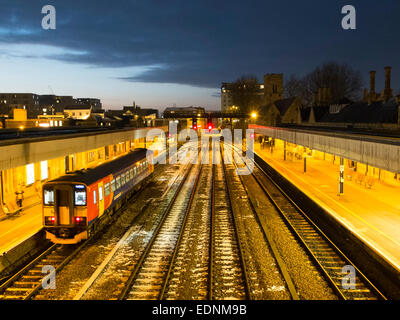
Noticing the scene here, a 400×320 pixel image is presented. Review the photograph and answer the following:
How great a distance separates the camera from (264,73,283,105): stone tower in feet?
321

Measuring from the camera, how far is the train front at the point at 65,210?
13234 mm

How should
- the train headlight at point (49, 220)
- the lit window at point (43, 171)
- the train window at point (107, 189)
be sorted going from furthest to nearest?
the lit window at point (43, 171)
the train window at point (107, 189)
the train headlight at point (49, 220)

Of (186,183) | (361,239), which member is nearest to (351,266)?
(361,239)

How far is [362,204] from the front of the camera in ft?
62.9

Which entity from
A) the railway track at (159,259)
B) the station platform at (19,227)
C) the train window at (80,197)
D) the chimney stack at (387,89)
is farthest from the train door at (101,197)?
the chimney stack at (387,89)

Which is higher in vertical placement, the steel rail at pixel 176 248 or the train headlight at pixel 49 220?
the train headlight at pixel 49 220

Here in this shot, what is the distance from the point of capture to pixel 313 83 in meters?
82.2

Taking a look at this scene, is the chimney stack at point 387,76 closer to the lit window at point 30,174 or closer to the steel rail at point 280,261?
the steel rail at point 280,261

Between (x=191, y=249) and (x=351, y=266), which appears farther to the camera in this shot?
(x=191, y=249)

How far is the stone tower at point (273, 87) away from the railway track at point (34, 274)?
90117 mm

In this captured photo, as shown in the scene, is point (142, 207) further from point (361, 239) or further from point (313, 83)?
point (313, 83)
